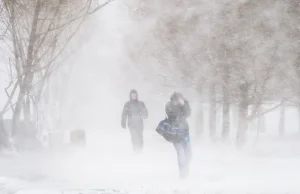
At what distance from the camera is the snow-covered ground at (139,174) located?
8.97 metres

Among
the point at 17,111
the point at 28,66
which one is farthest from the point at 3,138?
the point at 28,66

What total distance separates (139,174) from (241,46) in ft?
22.2

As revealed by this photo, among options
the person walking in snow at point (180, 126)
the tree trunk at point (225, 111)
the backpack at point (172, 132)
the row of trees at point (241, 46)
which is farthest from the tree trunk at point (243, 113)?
the backpack at point (172, 132)

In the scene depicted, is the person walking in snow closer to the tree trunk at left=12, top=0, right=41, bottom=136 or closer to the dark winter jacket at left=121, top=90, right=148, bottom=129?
the dark winter jacket at left=121, top=90, right=148, bottom=129

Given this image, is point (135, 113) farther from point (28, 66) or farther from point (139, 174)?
point (28, 66)

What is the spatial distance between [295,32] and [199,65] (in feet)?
14.4

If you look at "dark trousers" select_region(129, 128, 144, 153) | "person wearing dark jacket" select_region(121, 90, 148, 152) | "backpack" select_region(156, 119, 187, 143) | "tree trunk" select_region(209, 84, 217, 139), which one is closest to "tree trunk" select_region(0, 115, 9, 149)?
"person wearing dark jacket" select_region(121, 90, 148, 152)

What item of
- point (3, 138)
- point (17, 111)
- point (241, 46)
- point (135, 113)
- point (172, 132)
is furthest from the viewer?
point (241, 46)

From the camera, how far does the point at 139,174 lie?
10852mm

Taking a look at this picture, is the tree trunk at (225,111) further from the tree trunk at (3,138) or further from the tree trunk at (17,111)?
the tree trunk at (3,138)

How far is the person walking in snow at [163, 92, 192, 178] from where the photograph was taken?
962cm

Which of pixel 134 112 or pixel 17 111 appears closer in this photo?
pixel 134 112

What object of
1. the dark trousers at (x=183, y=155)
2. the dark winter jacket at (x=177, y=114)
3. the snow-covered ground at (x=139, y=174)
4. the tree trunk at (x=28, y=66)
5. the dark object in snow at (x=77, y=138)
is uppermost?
the tree trunk at (x=28, y=66)

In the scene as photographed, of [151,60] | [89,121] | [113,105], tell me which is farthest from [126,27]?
[113,105]
